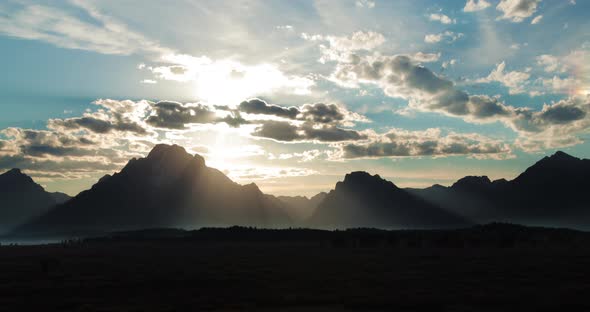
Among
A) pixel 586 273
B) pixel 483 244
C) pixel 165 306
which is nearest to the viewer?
pixel 165 306

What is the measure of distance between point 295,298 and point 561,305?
901 inches

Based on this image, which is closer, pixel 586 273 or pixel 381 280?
pixel 381 280

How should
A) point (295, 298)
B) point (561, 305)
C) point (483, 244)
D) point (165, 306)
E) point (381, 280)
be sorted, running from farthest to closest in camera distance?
1. point (483, 244)
2. point (381, 280)
3. point (295, 298)
4. point (165, 306)
5. point (561, 305)

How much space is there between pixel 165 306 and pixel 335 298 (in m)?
15.7

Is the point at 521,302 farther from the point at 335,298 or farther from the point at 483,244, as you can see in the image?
the point at 483,244

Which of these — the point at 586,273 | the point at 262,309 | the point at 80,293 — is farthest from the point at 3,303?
the point at 586,273

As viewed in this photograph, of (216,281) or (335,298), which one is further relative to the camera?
(216,281)

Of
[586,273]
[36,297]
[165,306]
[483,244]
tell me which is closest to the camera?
[165,306]

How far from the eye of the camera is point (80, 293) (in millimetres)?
52406

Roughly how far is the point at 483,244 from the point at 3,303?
144053mm

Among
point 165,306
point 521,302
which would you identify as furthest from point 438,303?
point 165,306

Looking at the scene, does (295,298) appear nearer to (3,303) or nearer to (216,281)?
(216,281)

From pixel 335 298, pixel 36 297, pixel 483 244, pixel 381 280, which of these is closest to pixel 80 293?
pixel 36 297

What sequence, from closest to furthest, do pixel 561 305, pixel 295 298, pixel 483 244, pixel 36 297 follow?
pixel 561 305, pixel 295 298, pixel 36 297, pixel 483 244
